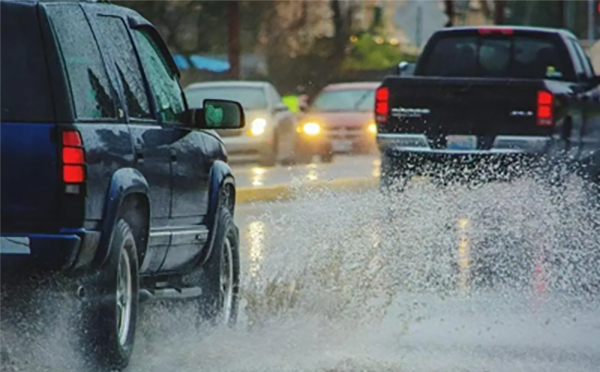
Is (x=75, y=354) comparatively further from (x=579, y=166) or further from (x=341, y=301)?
(x=579, y=166)

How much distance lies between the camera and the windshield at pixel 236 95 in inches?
1199

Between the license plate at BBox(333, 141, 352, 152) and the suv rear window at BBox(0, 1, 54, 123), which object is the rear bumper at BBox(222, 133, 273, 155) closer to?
the license plate at BBox(333, 141, 352, 152)

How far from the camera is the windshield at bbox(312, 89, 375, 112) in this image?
33938 millimetres

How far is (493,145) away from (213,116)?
8.79m

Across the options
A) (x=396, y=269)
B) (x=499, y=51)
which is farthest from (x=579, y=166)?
(x=396, y=269)

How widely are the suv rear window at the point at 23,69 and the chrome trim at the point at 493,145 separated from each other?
10530 millimetres

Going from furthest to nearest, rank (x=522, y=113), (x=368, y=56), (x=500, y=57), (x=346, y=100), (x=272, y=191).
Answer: (x=368, y=56) → (x=346, y=100) → (x=272, y=191) → (x=500, y=57) → (x=522, y=113)

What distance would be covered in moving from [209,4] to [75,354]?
56425 millimetres

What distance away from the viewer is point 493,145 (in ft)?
59.3

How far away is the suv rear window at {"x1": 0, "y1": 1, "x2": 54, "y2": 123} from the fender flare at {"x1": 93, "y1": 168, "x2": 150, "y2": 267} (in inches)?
18.6

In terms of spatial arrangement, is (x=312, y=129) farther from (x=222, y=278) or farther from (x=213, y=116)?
(x=213, y=116)

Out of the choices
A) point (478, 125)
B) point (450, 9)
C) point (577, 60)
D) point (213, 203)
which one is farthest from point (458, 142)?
point (450, 9)

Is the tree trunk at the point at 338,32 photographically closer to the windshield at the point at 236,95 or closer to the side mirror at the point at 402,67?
the windshield at the point at 236,95

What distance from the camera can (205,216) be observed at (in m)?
9.74
